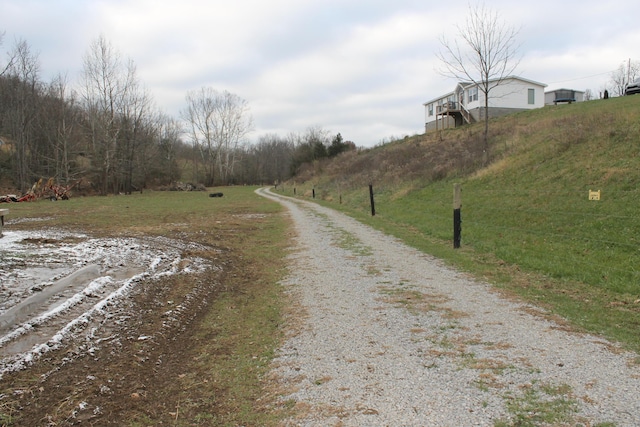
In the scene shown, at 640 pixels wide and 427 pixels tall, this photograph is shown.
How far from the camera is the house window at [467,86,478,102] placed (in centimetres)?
4525

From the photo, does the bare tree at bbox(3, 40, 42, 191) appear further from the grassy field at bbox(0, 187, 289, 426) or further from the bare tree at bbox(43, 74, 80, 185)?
the grassy field at bbox(0, 187, 289, 426)

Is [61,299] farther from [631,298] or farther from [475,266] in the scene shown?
[631,298]

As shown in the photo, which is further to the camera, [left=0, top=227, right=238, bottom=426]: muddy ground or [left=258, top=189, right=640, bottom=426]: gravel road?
[left=0, top=227, right=238, bottom=426]: muddy ground

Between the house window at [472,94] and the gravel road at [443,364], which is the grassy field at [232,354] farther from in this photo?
the house window at [472,94]

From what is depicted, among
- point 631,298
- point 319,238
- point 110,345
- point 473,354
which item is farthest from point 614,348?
point 319,238

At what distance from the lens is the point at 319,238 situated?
40.8ft

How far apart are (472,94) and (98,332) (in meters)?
47.3

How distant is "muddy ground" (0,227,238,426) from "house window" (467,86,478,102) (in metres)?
42.1

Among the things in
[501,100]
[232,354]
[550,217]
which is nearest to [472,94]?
[501,100]

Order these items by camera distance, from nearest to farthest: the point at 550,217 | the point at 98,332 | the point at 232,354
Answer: the point at 232,354, the point at 98,332, the point at 550,217

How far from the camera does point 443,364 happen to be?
378 centimetres

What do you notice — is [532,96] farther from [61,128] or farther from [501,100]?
[61,128]

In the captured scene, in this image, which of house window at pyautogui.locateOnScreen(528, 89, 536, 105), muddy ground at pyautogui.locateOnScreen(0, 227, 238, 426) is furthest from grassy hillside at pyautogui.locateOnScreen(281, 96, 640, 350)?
house window at pyautogui.locateOnScreen(528, 89, 536, 105)

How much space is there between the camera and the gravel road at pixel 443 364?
2992mm
